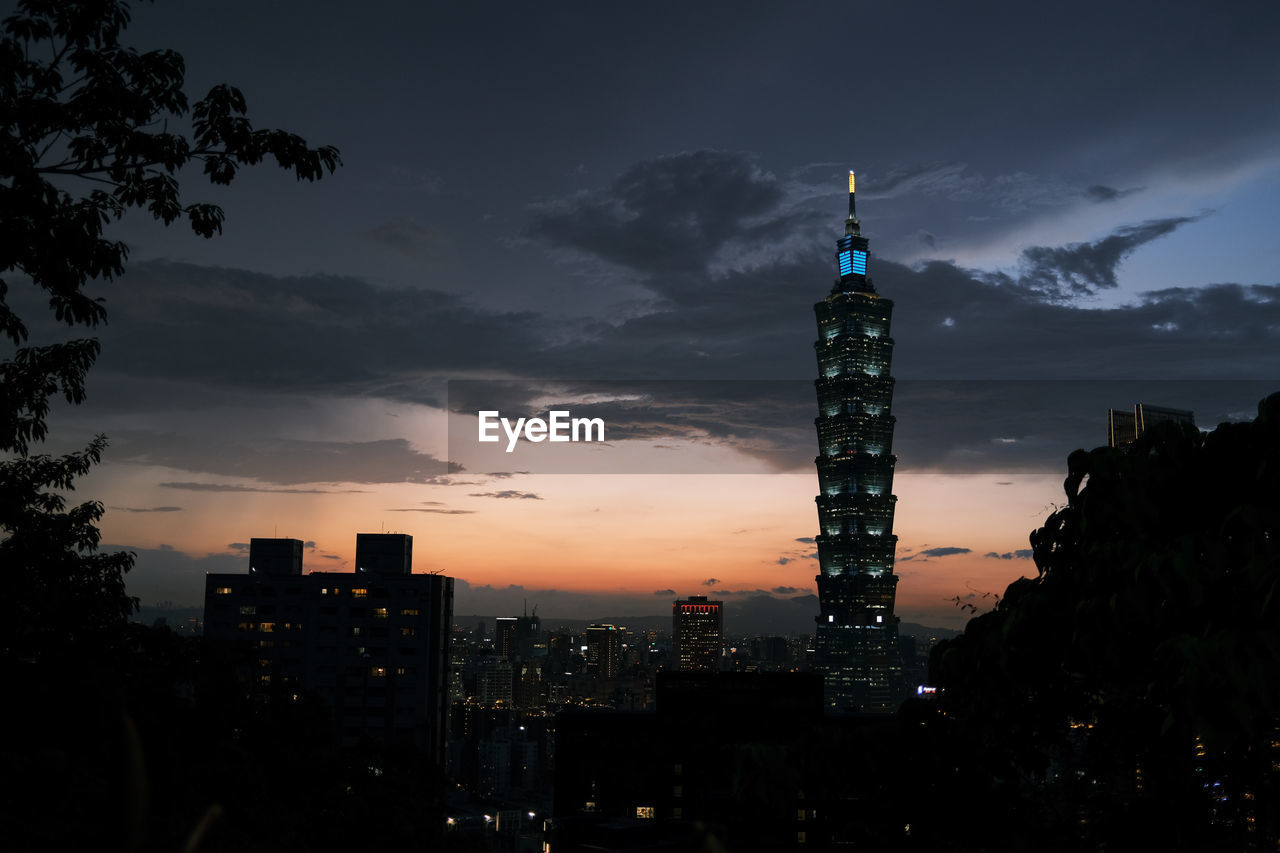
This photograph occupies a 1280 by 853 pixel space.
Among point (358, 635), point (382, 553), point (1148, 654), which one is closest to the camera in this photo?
point (1148, 654)

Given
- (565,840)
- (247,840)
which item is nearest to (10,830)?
(247,840)

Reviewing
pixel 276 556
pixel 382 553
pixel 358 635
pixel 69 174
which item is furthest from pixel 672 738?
pixel 69 174

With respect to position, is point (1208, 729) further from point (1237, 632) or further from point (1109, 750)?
point (1109, 750)

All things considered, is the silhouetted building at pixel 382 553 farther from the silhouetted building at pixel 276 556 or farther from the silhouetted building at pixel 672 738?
the silhouetted building at pixel 672 738

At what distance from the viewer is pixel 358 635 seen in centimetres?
9894

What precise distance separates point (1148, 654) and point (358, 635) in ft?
326

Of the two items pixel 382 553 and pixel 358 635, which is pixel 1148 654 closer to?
pixel 358 635

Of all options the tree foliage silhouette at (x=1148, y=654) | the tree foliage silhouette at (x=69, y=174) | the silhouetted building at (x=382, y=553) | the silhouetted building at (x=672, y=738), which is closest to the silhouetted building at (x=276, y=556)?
the silhouetted building at (x=382, y=553)

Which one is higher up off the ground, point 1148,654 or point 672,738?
point 1148,654

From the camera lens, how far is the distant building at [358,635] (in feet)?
313

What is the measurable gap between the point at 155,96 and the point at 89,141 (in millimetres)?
716

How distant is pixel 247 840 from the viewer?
10.7 metres

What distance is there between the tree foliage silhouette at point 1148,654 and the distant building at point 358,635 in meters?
90.2

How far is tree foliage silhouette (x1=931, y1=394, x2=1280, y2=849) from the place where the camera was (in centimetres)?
507
